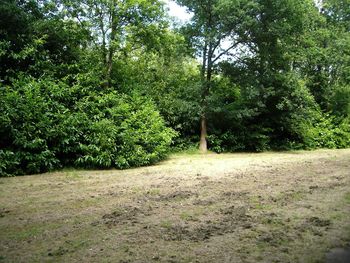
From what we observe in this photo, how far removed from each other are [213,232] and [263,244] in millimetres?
626

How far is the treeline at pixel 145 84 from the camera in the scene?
29.9 ft

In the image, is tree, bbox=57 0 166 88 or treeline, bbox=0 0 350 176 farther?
tree, bbox=57 0 166 88

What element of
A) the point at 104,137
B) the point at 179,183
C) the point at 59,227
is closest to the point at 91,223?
the point at 59,227

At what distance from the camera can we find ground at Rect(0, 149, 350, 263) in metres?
3.28

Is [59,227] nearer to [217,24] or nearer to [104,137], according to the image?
[104,137]

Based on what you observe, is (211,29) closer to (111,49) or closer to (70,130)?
(111,49)

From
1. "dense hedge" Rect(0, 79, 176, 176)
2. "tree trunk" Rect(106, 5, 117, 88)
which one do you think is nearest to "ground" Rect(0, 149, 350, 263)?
"dense hedge" Rect(0, 79, 176, 176)

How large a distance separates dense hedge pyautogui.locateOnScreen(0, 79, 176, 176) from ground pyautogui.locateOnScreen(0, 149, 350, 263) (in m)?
1.20

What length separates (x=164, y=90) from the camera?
15.3 meters

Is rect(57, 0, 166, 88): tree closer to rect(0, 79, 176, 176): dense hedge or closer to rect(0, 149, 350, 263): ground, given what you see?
rect(0, 79, 176, 176): dense hedge

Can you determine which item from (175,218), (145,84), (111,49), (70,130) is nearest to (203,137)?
(145,84)

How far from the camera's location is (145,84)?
1474 centimetres

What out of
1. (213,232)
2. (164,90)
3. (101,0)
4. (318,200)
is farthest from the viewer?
(164,90)

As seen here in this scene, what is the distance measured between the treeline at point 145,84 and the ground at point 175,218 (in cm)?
196
